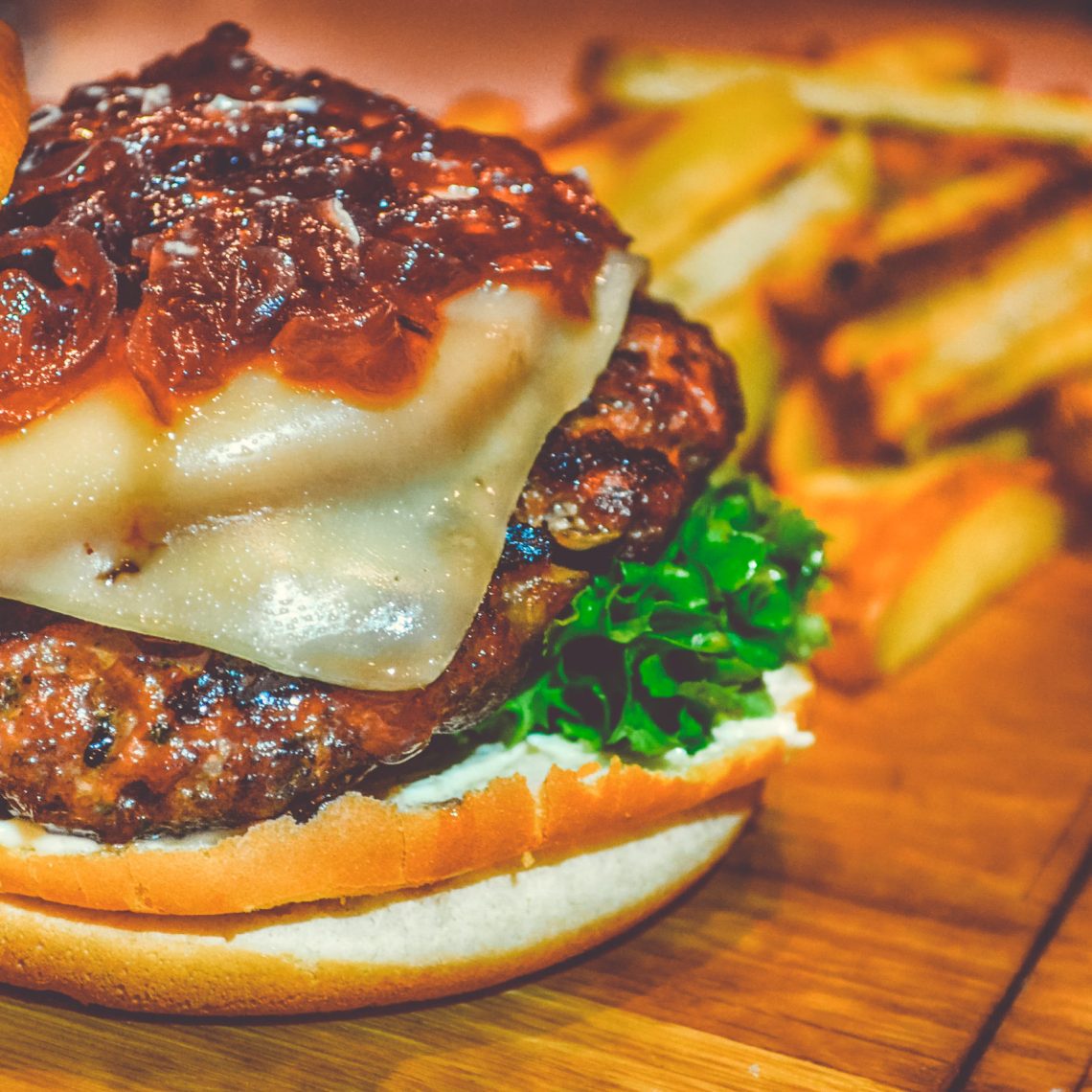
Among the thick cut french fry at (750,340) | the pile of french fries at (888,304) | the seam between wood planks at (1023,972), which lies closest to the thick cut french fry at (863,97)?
the pile of french fries at (888,304)

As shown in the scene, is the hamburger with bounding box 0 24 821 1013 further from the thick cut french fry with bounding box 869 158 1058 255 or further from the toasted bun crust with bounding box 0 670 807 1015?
the thick cut french fry with bounding box 869 158 1058 255

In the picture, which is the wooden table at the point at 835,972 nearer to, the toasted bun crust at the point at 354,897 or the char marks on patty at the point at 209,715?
the toasted bun crust at the point at 354,897

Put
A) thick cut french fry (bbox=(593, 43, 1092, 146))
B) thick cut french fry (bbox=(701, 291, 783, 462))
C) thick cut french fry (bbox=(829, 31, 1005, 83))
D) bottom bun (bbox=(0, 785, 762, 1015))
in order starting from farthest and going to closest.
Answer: thick cut french fry (bbox=(829, 31, 1005, 83))
thick cut french fry (bbox=(593, 43, 1092, 146))
thick cut french fry (bbox=(701, 291, 783, 462))
bottom bun (bbox=(0, 785, 762, 1015))

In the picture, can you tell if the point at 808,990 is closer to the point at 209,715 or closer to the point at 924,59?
the point at 209,715

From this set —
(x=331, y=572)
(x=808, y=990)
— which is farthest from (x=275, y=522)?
(x=808, y=990)

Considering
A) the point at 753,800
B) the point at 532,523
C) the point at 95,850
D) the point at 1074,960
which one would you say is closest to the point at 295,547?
the point at 532,523

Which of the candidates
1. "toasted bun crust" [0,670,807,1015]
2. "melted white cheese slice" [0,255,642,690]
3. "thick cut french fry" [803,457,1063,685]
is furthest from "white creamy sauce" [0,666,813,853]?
"thick cut french fry" [803,457,1063,685]
